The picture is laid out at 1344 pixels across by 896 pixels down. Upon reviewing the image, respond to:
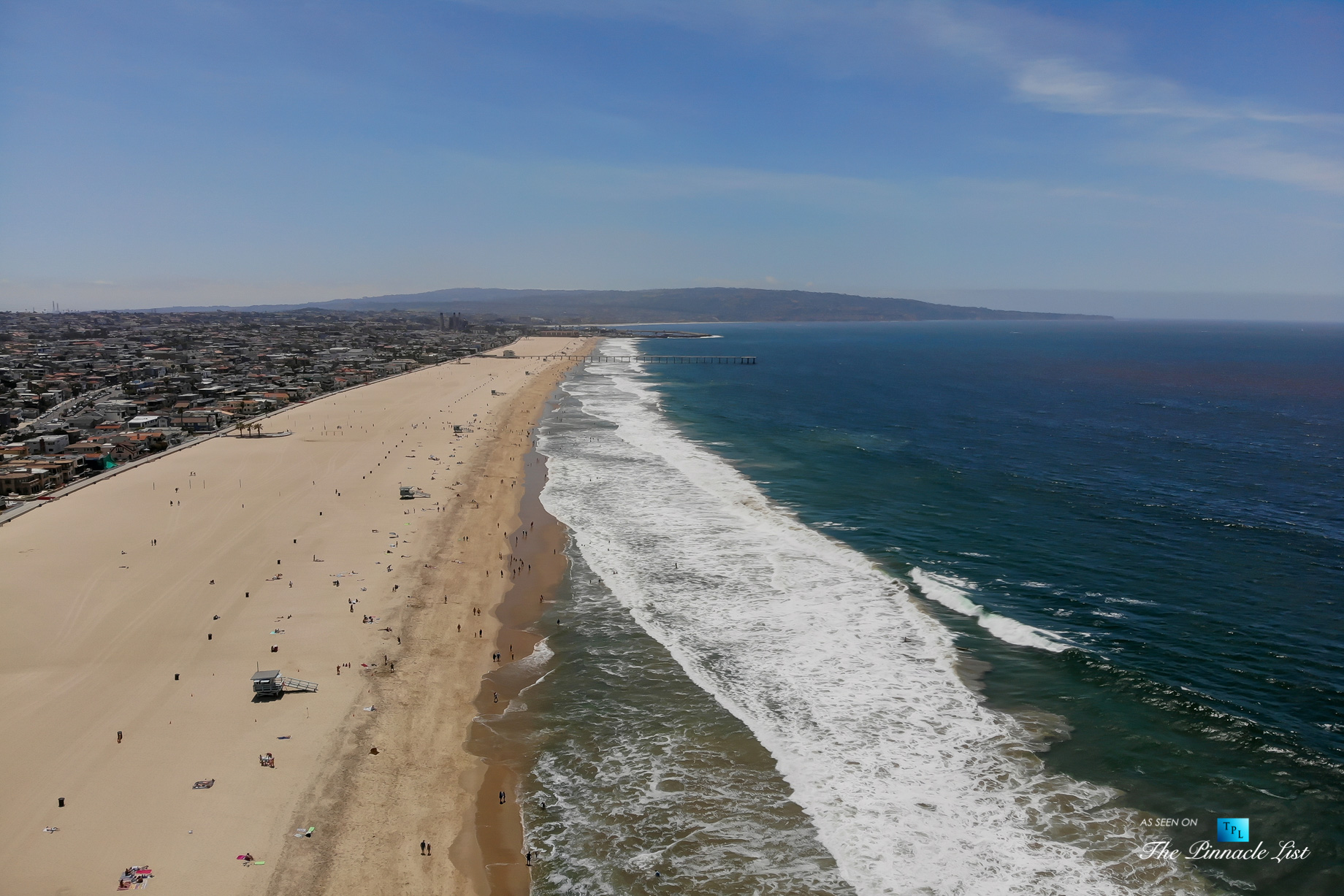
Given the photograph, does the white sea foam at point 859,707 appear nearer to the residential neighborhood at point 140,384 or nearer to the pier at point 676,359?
the residential neighborhood at point 140,384

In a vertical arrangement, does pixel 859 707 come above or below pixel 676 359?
below

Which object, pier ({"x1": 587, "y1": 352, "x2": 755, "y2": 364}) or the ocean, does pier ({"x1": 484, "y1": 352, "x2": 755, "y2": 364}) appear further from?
the ocean

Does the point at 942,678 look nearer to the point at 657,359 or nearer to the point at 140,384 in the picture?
the point at 140,384

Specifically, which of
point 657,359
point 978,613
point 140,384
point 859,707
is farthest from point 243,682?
point 657,359

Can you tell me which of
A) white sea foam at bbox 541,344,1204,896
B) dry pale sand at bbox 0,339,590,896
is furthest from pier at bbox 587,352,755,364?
white sea foam at bbox 541,344,1204,896

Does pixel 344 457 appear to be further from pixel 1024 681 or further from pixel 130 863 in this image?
pixel 1024 681

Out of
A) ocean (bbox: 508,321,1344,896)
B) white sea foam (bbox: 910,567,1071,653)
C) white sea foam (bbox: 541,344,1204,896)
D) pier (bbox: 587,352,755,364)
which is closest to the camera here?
white sea foam (bbox: 541,344,1204,896)
